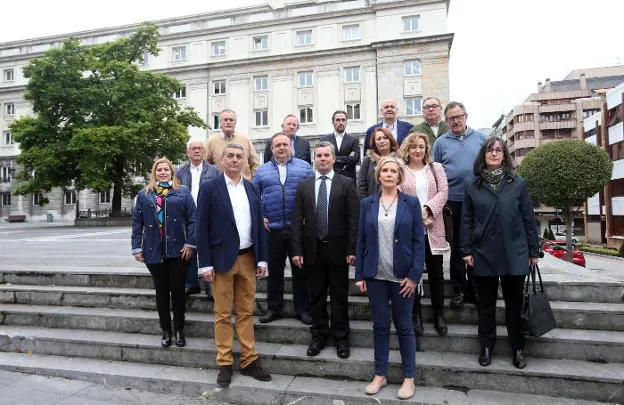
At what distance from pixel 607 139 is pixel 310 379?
41.9m

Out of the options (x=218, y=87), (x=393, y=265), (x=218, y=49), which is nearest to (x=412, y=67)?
(x=218, y=87)

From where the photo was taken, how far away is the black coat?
3561 millimetres

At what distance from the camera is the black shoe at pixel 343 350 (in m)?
3.84

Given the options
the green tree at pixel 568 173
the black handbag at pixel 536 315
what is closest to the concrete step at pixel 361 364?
the black handbag at pixel 536 315

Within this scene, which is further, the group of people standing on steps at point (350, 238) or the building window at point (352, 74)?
the building window at point (352, 74)

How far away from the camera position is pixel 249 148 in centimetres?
517

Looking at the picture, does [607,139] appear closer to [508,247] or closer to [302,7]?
[302,7]

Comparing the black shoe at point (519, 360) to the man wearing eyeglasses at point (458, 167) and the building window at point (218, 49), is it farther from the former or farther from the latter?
the building window at point (218, 49)

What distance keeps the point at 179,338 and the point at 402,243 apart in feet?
8.63

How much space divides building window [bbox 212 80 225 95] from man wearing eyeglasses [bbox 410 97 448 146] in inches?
1492

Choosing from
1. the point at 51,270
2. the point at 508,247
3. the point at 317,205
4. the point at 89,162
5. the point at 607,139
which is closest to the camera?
the point at 508,247

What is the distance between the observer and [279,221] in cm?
448

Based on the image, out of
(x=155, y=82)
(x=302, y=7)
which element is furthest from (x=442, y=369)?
(x=302, y=7)

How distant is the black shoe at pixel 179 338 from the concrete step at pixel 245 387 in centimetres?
24
